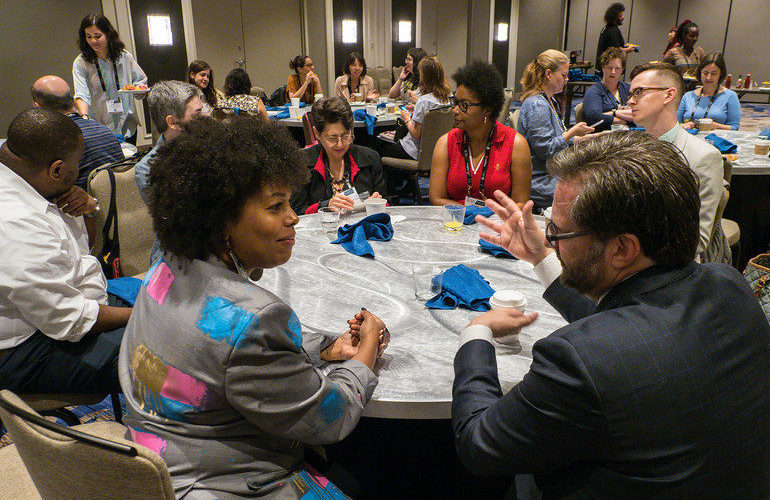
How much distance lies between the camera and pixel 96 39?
17.2ft

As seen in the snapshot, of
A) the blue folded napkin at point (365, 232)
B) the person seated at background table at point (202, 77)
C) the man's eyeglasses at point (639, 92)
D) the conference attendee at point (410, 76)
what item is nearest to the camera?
the blue folded napkin at point (365, 232)

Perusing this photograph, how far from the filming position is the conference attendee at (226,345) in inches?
42.8

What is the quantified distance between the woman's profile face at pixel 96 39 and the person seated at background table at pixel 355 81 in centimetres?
349

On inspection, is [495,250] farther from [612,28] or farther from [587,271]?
[612,28]

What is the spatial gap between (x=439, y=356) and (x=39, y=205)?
1.51 meters

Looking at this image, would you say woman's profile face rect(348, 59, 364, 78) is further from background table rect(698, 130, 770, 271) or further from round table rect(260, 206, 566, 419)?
round table rect(260, 206, 566, 419)

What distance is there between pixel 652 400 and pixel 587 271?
295 millimetres

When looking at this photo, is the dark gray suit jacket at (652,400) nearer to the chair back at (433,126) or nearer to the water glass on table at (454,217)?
the water glass on table at (454,217)

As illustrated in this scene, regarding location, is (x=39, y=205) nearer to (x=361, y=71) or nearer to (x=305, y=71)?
(x=305, y=71)

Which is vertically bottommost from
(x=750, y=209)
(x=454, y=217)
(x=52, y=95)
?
(x=750, y=209)

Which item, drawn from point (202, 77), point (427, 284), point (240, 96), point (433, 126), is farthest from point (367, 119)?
point (427, 284)

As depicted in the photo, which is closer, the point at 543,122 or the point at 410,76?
the point at 543,122

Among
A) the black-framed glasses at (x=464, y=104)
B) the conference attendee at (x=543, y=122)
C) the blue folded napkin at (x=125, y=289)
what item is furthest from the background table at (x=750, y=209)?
the blue folded napkin at (x=125, y=289)

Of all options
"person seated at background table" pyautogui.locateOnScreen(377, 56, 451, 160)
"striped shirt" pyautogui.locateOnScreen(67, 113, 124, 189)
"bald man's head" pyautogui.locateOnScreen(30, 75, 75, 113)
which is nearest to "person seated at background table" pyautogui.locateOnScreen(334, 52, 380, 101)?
"person seated at background table" pyautogui.locateOnScreen(377, 56, 451, 160)
